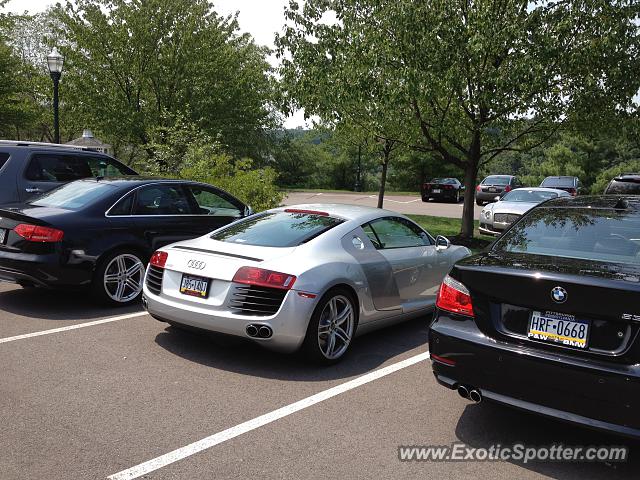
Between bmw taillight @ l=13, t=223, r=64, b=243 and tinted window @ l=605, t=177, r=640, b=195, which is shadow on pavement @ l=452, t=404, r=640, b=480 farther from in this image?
tinted window @ l=605, t=177, r=640, b=195

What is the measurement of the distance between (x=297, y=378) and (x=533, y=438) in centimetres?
186

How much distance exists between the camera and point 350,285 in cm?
519

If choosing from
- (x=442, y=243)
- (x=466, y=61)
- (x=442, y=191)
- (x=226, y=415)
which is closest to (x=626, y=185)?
(x=466, y=61)

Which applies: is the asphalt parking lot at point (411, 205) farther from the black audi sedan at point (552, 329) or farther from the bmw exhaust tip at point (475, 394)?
the bmw exhaust tip at point (475, 394)

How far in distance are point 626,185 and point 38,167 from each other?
17078 mm

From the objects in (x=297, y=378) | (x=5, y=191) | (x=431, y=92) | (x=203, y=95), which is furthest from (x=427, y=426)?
(x=203, y=95)

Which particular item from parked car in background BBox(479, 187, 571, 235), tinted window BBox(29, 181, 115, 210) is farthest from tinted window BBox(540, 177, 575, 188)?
tinted window BBox(29, 181, 115, 210)

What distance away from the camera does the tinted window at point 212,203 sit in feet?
25.9

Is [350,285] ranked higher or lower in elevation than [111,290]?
higher

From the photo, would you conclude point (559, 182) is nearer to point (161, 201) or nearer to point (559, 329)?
point (161, 201)

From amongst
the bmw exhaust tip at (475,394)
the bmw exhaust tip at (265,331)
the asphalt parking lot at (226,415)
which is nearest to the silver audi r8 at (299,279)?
the bmw exhaust tip at (265,331)

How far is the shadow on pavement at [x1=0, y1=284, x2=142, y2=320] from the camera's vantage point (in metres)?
6.29

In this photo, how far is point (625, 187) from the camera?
1833 cm

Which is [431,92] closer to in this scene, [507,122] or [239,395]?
[507,122]
